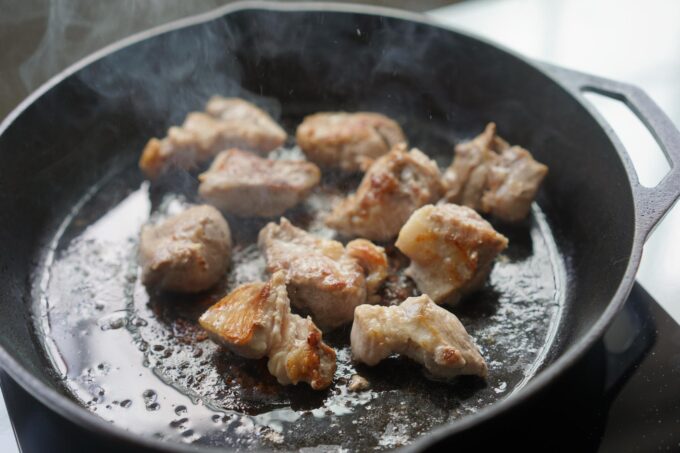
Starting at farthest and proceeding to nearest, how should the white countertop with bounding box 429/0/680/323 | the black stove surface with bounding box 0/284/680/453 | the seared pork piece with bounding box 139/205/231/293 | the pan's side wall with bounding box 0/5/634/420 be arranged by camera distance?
the white countertop with bounding box 429/0/680/323 < the pan's side wall with bounding box 0/5/634/420 < the seared pork piece with bounding box 139/205/231/293 < the black stove surface with bounding box 0/284/680/453

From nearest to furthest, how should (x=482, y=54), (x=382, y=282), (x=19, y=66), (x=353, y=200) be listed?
1. (x=382, y=282)
2. (x=353, y=200)
3. (x=482, y=54)
4. (x=19, y=66)

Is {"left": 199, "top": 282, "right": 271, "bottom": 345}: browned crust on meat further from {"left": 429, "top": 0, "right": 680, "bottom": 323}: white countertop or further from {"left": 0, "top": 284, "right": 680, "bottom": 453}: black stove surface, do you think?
{"left": 429, "top": 0, "right": 680, "bottom": 323}: white countertop

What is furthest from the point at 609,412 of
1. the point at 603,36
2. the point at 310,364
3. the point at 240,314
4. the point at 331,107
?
the point at 603,36

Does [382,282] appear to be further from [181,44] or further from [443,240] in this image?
[181,44]

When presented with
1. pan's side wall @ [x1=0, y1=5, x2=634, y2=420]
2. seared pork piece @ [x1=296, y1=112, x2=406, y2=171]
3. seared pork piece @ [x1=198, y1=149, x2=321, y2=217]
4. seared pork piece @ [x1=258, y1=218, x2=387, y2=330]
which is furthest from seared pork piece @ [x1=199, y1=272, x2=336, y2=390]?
seared pork piece @ [x1=296, y1=112, x2=406, y2=171]

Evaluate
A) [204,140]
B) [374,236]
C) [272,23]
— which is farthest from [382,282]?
[272,23]

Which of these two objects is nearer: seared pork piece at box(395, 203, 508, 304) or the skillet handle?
the skillet handle
